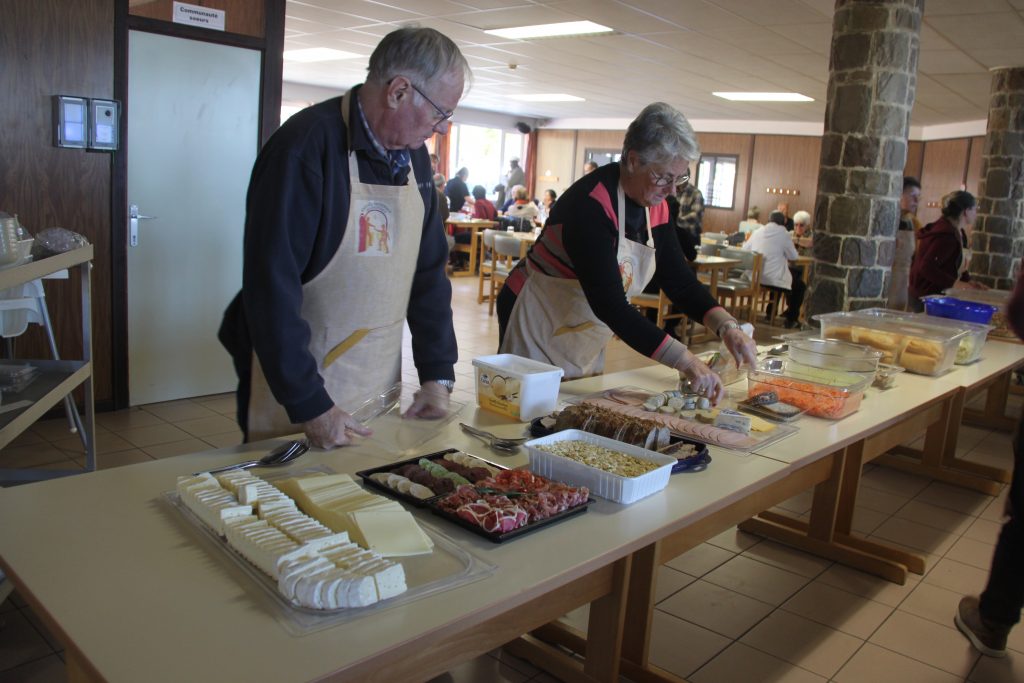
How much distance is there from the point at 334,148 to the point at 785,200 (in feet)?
44.9

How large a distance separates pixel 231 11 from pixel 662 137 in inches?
124

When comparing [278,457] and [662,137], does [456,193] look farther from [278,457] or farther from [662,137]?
[278,457]

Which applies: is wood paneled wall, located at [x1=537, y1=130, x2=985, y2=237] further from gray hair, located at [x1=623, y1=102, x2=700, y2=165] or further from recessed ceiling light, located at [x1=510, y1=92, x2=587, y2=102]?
gray hair, located at [x1=623, y1=102, x2=700, y2=165]

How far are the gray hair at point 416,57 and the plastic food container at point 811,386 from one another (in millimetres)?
1382

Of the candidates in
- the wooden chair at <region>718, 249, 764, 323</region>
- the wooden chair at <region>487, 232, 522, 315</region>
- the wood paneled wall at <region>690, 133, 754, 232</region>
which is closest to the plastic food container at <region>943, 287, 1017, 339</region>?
the wooden chair at <region>718, 249, 764, 323</region>

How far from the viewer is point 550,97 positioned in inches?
515

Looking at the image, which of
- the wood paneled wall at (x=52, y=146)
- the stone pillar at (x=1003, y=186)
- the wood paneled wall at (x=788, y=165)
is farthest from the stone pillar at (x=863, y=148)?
the wood paneled wall at (x=788, y=165)

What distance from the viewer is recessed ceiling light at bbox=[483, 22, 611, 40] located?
23.3 feet

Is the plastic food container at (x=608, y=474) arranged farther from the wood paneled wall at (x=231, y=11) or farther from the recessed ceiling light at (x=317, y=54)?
the recessed ceiling light at (x=317, y=54)

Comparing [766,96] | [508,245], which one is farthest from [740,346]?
[766,96]

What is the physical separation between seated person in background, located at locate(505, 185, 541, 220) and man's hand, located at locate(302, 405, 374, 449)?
9.21 meters

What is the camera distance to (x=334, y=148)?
167cm

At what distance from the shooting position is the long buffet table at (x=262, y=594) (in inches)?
38.1

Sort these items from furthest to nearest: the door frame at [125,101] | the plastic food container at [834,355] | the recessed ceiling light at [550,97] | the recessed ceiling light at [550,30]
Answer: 1. the recessed ceiling light at [550,97]
2. the recessed ceiling light at [550,30]
3. the door frame at [125,101]
4. the plastic food container at [834,355]
